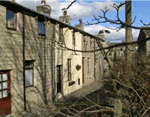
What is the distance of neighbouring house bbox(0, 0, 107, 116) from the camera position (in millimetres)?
9375

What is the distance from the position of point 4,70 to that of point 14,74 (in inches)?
25.5

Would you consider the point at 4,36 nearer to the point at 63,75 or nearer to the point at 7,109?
the point at 7,109

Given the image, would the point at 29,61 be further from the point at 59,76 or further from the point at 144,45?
the point at 144,45

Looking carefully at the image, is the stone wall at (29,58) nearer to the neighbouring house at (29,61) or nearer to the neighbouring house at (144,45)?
the neighbouring house at (29,61)

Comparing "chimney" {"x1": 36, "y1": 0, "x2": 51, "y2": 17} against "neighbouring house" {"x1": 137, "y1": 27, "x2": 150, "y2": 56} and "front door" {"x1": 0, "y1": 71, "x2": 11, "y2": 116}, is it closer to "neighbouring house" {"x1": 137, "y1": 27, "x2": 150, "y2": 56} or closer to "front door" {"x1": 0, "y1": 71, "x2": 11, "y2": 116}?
"front door" {"x1": 0, "y1": 71, "x2": 11, "y2": 116}

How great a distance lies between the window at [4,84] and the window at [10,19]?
2.51 metres

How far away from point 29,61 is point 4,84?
2.40 meters

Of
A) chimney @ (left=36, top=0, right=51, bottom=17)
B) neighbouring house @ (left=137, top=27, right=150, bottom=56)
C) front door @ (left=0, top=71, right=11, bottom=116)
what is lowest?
front door @ (left=0, top=71, right=11, bottom=116)

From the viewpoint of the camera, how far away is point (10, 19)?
9844mm

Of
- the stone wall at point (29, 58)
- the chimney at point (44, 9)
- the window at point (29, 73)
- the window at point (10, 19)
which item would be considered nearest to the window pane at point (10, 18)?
the window at point (10, 19)

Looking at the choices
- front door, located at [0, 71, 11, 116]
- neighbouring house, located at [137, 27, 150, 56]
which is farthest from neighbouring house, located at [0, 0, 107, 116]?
neighbouring house, located at [137, 27, 150, 56]

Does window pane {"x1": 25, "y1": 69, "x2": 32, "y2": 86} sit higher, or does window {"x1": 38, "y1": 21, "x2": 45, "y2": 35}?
window {"x1": 38, "y1": 21, "x2": 45, "y2": 35}

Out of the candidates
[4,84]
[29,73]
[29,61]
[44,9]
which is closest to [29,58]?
[29,61]

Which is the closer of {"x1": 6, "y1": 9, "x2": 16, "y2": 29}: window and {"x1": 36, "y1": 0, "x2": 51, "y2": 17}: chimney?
{"x1": 6, "y1": 9, "x2": 16, "y2": 29}: window
